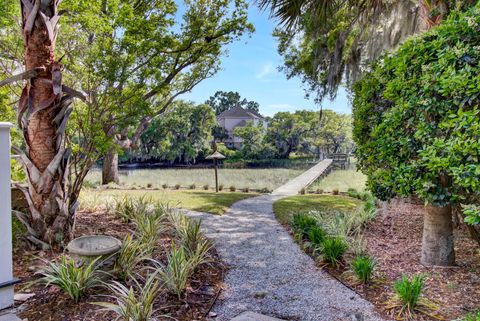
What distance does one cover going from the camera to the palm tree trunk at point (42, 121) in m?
3.72

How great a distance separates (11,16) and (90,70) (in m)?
1.77

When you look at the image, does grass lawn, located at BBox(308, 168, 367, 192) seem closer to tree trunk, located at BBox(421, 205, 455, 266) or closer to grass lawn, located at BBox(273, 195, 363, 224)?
grass lawn, located at BBox(273, 195, 363, 224)

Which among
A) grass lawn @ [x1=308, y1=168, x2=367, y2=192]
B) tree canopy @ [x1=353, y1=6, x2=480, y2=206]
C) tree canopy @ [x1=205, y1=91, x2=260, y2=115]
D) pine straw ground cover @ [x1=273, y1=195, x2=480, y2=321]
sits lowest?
pine straw ground cover @ [x1=273, y1=195, x2=480, y2=321]

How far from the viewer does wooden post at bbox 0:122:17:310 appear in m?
2.68

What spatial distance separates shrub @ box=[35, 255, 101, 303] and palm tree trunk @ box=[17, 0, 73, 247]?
3.16 feet

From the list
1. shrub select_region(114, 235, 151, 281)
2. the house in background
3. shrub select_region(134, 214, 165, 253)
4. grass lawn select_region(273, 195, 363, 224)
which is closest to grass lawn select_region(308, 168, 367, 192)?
grass lawn select_region(273, 195, 363, 224)

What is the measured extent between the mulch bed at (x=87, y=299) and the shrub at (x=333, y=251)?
1.31 meters

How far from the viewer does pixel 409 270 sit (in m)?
3.76

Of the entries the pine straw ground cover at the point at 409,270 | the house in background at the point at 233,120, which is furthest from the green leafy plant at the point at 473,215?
the house in background at the point at 233,120

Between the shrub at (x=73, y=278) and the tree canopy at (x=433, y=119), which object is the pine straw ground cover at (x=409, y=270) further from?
the shrub at (x=73, y=278)

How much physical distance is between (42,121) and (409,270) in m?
4.74

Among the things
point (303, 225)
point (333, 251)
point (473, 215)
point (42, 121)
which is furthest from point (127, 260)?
point (473, 215)

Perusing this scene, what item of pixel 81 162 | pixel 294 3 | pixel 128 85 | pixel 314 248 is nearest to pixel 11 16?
pixel 128 85

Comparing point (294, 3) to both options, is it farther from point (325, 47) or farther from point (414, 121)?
point (325, 47)
